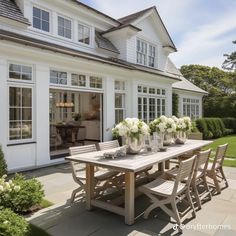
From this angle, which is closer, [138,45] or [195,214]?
[195,214]

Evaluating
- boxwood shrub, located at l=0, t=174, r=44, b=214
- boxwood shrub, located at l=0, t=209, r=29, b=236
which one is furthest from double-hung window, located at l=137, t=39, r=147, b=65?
boxwood shrub, located at l=0, t=209, r=29, b=236

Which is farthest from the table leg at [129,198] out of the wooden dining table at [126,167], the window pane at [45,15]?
the window pane at [45,15]

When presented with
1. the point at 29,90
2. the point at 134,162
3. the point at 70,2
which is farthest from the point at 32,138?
the point at 70,2

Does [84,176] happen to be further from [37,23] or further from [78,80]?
[37,23]

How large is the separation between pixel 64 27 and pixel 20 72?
432 centimetres

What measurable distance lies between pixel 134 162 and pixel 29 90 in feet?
17.6

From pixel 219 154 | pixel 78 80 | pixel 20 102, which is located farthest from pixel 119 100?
pixel 219 154

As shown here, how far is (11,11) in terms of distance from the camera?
9.06m

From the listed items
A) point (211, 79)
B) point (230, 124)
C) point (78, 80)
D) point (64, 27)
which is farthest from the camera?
point (211, 79)

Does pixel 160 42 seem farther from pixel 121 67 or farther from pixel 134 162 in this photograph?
pixel 134 162

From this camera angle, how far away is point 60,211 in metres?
4.71

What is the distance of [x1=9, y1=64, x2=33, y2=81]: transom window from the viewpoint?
7.63 metres

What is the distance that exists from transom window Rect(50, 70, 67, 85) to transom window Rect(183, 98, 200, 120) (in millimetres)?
13154

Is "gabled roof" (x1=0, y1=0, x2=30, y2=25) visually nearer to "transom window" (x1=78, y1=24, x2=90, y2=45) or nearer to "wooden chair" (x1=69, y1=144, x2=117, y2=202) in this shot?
"transom window" (x1=78, y1=24, x2=90, y2=45)
